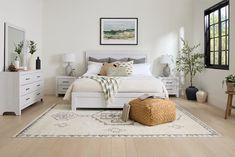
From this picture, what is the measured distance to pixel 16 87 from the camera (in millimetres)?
4598

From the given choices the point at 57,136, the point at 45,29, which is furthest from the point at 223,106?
the point at 45,29

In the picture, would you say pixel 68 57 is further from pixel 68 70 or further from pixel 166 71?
pixel 166 71

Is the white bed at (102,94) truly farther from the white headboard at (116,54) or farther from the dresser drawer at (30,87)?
the white headboard at (116,54)

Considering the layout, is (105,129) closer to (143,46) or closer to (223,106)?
(223,106)

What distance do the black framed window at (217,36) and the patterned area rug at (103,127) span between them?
1.67 m

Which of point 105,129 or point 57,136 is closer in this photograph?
point 57,136

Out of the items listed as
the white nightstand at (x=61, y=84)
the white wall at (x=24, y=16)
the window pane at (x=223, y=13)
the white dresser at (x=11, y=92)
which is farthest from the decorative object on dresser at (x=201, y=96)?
the white wall at (x=24, y=16)

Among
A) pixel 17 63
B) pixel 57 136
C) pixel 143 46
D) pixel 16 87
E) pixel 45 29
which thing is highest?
pixel 45 29

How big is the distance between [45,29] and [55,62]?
0.92m

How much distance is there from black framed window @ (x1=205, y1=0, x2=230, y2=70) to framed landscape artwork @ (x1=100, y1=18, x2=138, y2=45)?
189 cm

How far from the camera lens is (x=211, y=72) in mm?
5824

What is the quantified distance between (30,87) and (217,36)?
4035 mm

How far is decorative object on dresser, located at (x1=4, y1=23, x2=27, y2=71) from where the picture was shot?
16.1ft

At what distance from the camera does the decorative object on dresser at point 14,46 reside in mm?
4922
